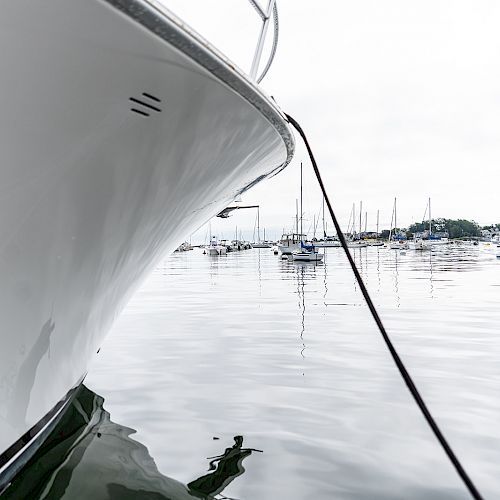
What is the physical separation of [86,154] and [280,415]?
3.22 meters

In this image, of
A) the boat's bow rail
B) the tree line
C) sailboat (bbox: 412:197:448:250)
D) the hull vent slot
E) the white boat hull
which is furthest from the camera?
the tree line

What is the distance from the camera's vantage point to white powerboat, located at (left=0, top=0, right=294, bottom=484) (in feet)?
5.94

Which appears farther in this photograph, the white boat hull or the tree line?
the tree line

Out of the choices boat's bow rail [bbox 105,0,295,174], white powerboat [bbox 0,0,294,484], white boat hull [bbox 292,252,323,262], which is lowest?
white boat hull [bbox 292,252,323,262]

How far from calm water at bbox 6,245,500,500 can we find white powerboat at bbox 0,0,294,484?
898mm

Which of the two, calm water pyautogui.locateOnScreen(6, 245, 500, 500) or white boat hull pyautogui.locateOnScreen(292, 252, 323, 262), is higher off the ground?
white boat hull pyautogui.locateOnScreen(292, 252, 323, 262)

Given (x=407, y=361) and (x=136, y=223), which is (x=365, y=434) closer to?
(x=136, y=223)

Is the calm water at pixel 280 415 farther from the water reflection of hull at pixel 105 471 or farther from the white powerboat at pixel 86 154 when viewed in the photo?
the white powerboat at pixel 86 154

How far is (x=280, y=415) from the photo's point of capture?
4.71 metres

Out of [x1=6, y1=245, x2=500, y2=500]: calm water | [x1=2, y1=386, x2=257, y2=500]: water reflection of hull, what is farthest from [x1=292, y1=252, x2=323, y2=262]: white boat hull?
[x1=2, y1=386, x2=257, y2=500]: water reflection of hull

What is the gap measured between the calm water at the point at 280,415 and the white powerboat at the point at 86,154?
898 millimetres

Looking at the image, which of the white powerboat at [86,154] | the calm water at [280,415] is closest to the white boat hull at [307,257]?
the calm water at [280,415]

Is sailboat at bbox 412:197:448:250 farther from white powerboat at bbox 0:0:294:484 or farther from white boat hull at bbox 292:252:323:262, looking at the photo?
white powerboat at bbox 0:0:294:484

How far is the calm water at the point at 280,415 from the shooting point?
3402 mm
